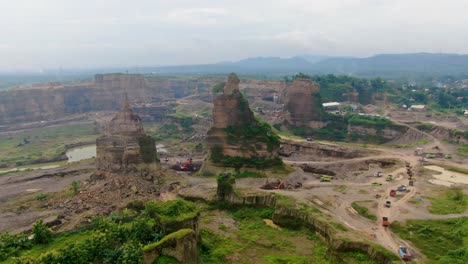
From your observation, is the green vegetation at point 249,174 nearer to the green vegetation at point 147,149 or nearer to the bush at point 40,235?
the green vegetation at point 147,149

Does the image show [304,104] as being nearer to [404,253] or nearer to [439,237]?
[439,237]

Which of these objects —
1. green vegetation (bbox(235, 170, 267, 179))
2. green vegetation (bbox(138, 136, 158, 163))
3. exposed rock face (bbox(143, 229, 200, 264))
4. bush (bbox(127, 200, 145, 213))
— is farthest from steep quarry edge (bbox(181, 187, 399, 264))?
exposed rock face (bbox(143, 229, 200, 264))

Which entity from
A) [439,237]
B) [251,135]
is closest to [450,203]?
[439,237]

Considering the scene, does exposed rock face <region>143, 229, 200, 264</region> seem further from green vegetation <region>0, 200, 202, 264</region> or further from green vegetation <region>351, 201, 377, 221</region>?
green vegetation <region>351, 201, 377, 221</region>

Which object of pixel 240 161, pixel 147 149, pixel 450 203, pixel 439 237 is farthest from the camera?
pixel 240 161

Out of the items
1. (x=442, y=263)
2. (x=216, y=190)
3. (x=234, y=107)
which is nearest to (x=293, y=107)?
(x=234, y=107)

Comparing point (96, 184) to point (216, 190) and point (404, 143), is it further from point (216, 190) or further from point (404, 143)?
point (404, 143)
